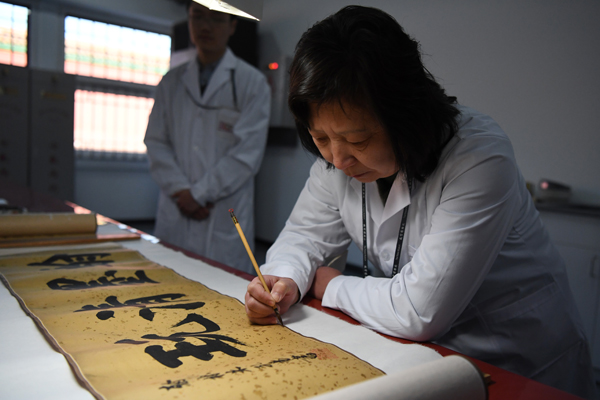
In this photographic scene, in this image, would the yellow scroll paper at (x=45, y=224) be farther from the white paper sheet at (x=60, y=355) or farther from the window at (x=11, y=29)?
the window at (x=11, y=29)

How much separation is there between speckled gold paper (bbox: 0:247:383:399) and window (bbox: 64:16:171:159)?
16.0 feet

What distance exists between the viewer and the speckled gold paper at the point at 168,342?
0.58 meters

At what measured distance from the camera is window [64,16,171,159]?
211 inches

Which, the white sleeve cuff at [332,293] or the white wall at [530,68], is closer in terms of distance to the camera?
the white sleeve cuff at [332,293]

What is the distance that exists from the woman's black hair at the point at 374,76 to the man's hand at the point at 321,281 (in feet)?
1.15

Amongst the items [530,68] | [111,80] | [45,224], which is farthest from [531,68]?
[111,80]

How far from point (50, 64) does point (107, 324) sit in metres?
5.37

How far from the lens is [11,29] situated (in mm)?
4957

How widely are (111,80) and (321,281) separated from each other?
17.3ft

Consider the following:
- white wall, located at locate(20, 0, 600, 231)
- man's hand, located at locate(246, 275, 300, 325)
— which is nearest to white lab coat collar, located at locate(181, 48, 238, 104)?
white wall, located at locate(20, 0, 600, 231)

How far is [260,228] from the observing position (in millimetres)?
5152

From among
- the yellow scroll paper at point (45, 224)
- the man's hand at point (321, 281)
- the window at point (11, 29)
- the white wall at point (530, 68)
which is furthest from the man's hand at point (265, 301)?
the window at point (11, 29)

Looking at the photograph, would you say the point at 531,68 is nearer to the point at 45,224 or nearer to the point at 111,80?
the point at 45,224

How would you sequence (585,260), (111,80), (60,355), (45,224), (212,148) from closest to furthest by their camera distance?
(60,355) → (45,224) → (585,260) → (212,148) → (111,80)
